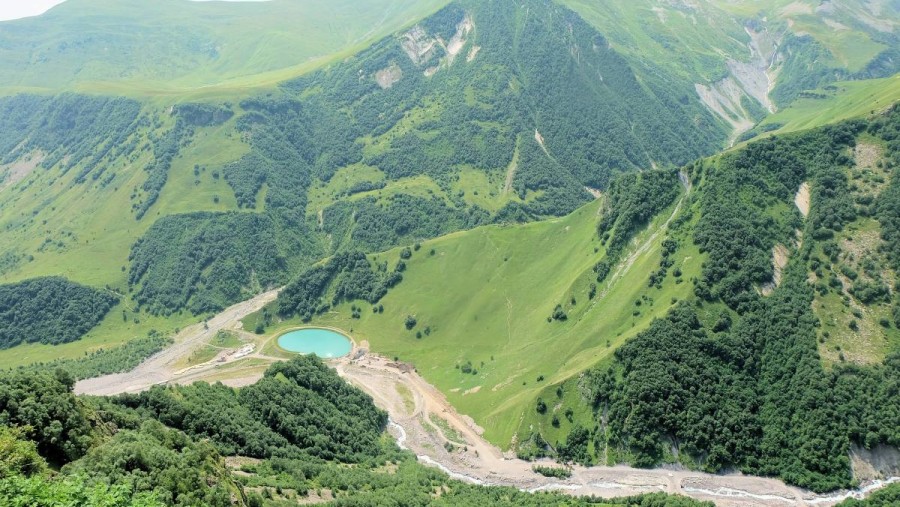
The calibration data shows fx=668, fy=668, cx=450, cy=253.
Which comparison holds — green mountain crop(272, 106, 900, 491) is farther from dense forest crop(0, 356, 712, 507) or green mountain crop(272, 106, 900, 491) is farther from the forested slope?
dense forest crop(0, 356, 712, 507)

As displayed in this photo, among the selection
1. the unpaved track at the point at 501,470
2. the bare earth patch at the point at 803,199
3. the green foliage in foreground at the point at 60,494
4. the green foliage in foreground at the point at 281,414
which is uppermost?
the green foliage in foreground at the point at 60,494

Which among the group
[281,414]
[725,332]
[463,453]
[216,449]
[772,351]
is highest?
[216,449]

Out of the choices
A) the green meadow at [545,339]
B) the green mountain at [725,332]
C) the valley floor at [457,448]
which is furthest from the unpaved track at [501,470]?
the green meadow at [545,339]

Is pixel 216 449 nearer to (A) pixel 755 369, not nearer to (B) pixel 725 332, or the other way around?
(B) pixel 725 332

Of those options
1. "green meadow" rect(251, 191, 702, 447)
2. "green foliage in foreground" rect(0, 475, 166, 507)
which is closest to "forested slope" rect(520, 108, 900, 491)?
"green meadow" rect(251, 191, 702, 447)

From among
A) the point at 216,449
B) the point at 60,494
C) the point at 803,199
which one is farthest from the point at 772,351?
the point at 60,494

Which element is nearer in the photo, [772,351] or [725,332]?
[772,351]

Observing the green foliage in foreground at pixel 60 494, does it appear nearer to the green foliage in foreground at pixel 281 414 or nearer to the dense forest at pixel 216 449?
the dense forest at pixel 216 449

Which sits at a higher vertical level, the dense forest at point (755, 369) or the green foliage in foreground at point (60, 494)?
the green foliage in foreground at point (60, 494)
